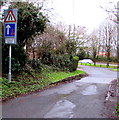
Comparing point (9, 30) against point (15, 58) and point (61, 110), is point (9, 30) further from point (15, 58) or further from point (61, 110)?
point (61, 110)

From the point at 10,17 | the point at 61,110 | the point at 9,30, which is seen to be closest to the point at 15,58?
the point at 9,30

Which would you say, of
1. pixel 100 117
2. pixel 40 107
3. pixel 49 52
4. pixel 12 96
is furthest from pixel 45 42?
pixel 100 117

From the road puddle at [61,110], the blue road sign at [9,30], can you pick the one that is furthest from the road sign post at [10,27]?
the road puddle at [61,110]

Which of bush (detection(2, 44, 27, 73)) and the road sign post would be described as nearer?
the road sign post

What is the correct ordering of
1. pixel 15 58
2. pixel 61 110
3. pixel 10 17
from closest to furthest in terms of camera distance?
pixel 61 110
pixel 10 17
pixel 15 58

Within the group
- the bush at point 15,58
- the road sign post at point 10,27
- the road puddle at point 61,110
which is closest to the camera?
the road puddle at point 61,110

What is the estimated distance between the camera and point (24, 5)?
843cm

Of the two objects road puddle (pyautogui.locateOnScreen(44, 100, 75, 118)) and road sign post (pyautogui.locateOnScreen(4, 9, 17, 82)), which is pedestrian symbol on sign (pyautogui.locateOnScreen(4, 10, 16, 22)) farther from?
road puddle (pyautogui.locateOnScreen(44, 100, 75, 118))

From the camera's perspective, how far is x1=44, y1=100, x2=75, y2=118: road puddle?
170 inches

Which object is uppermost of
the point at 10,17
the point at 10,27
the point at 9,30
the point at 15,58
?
the point at 10,17

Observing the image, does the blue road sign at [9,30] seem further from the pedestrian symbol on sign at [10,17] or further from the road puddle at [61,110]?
the road puddle at [61,110]

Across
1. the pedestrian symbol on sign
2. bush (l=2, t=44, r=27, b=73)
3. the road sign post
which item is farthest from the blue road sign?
bush (l=2, t=44, r=27, b=73)

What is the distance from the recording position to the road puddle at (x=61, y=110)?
432cm

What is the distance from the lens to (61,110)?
477 centimetres
